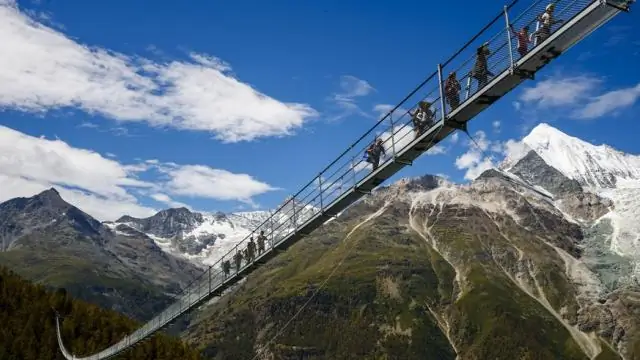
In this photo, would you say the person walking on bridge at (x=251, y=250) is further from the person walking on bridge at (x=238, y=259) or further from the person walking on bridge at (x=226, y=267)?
the person walking on bridge at (x=226, y=267)

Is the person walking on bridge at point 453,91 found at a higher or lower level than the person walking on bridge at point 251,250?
higher

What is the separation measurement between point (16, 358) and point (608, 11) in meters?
164

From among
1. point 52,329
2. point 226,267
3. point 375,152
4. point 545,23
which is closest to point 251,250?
point 226,267

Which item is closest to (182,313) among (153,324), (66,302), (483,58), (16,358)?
(153,324)

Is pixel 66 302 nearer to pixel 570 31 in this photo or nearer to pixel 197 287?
pixel 197 287

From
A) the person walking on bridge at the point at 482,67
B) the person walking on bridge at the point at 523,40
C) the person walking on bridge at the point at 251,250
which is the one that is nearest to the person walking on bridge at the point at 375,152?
the person walking on bridge at the point at 482,67

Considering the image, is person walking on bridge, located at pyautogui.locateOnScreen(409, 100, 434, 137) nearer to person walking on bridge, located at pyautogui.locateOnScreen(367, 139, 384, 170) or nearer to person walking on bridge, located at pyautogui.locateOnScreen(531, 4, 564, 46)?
person walking on bridge, located at pyautogui.locateOnScreen(367, 139, 384, 170)

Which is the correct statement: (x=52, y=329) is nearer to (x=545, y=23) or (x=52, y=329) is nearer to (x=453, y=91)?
(x=453, y=91)

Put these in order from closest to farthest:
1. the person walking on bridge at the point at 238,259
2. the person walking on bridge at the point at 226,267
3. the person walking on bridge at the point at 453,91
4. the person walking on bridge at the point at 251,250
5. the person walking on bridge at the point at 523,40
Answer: the person walking on bridge at the point at 523,40, the person walking on bridge at the point at 453,91, the person walking on bridge at the point at 251,250, the person walking on bridge at the point at 238,259, the person walking on bridge at the point at 226,267

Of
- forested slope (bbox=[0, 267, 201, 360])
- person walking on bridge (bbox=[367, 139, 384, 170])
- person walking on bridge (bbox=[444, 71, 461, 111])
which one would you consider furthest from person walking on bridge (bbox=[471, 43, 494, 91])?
forested slope (bbox=[0, 267, 201, 360])

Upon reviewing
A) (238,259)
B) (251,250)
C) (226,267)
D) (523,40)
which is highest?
(523,40)

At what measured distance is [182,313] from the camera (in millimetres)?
57781

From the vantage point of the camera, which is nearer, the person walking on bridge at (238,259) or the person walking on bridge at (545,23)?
the person walking on bridge at (545,23)

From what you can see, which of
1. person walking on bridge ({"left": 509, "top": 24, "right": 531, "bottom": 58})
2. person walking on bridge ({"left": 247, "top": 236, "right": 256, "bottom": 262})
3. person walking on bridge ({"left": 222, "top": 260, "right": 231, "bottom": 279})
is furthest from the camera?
person walking on bridge ({"left": 222, "top": 260, "right": 231, "bottom": 279})
